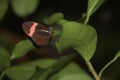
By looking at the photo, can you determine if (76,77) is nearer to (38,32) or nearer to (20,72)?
(20,72)

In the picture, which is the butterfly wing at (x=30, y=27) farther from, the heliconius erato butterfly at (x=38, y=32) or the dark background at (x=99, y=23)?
the dark background at (x=99, y=23)

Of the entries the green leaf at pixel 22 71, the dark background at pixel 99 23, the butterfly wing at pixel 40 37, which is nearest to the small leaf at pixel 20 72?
the green leaf at pixel 22 71

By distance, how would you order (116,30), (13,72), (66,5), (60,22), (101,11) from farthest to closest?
1. (66,5)
2. (101,11)
3. (116,30)
4. (13,72)
5. (60,22)

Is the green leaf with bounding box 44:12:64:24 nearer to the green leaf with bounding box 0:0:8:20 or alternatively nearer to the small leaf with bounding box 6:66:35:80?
the small leaf with bounding box 6:66:35:80

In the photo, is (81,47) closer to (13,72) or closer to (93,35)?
(93,35)

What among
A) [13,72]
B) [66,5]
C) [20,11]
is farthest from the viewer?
[66,5]

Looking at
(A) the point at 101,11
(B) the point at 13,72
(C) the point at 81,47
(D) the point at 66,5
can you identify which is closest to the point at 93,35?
(C) the point at 81,47

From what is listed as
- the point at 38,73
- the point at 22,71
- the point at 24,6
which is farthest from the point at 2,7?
the point at 38,73
